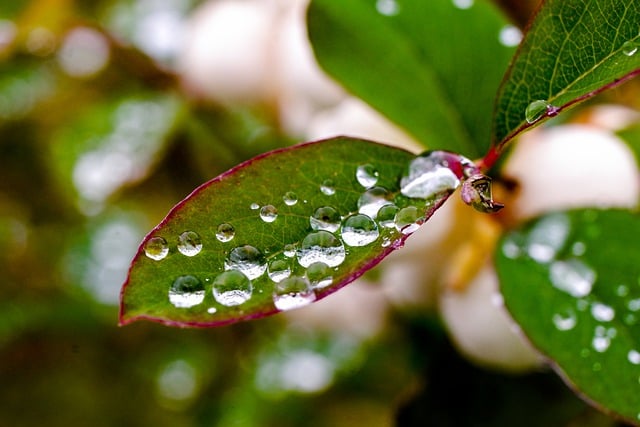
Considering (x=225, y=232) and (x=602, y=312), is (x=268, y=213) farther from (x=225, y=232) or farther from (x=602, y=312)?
(x=602, y=312)

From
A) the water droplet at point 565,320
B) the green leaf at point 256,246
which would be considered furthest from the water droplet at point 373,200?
the water droplet at point 565,320

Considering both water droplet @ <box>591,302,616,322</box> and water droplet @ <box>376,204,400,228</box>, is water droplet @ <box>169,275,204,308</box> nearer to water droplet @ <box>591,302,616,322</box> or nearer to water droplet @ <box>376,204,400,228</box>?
water droplet @ <box>376,204,400,228</box>

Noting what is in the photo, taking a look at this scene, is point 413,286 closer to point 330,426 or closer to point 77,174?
point 330,426

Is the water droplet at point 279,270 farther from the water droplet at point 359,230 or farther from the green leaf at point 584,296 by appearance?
the green leaf at point 584,296

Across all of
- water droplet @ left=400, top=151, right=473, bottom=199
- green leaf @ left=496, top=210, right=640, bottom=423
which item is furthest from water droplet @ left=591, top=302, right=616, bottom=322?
water droplet @ left=400, top=151, right=473, bottom=199

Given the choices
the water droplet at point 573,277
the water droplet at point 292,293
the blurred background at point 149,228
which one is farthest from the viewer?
the blurred background at point 149,228

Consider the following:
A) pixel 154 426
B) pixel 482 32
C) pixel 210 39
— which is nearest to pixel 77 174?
pixel 210 39
